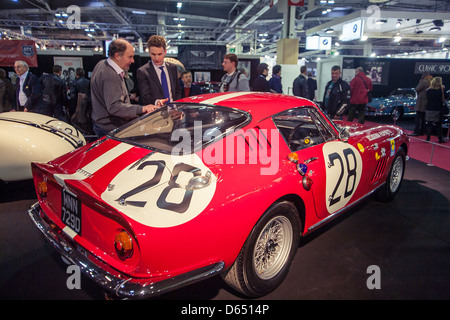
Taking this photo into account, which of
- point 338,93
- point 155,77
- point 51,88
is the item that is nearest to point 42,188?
point 155,77

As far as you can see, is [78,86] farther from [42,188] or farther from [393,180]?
[393,180]

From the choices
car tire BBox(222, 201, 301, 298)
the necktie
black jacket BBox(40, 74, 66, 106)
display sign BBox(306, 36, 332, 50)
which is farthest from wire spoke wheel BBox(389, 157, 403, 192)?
display sign BBox(306, 36, 332, 50)

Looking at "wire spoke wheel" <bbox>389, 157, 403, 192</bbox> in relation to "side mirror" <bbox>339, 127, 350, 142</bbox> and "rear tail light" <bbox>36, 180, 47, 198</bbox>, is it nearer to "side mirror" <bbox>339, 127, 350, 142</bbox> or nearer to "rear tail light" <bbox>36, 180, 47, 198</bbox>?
"side mirror" <bbox>339, 127, 350, 142</bbox>

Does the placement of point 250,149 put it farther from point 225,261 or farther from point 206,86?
point 206,86

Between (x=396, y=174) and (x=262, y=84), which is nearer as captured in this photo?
(x=396, y=174)

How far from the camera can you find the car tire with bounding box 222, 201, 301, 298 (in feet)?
6.30

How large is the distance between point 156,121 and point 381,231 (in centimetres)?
241

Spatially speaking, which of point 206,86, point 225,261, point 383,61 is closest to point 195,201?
point 225,261

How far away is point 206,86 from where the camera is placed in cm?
933

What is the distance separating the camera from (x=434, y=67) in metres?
15.5

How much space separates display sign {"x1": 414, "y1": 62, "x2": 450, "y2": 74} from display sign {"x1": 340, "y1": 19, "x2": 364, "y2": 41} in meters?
4.72

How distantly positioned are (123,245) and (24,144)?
264cm

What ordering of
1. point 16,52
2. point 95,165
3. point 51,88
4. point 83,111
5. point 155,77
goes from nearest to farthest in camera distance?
1. point 95,165
2. point 155,77
3. point 83,111
4. point 51,88
5. point 16,52
